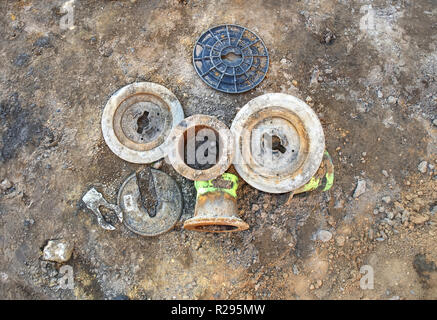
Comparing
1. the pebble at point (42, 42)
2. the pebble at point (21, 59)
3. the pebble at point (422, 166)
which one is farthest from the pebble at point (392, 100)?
the pebble at point (21, 59)

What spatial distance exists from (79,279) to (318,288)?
398cm

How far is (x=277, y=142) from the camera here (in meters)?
5.96

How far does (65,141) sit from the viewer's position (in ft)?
20.5

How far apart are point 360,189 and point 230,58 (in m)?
3.33

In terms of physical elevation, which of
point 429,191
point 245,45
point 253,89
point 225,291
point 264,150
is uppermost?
point 245,45

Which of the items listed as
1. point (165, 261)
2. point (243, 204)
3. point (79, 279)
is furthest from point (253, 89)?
point (79, 279)

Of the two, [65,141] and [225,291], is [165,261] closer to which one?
[225,291]

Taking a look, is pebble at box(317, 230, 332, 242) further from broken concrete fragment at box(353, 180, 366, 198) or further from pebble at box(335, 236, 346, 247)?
broken concrete fragment at box(353, 180, 366, 198)

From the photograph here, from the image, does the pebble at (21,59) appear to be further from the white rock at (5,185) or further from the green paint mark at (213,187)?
the green paint mark at (213,187)

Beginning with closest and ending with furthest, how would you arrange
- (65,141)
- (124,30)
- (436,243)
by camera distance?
1. (436,243)
2. (65,141)
3. (124,30)

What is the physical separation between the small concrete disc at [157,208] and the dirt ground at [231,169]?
0.17m

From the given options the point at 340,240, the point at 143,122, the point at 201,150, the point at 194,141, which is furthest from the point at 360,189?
the point at 143,122

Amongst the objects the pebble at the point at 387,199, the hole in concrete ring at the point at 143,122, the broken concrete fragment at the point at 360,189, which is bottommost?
the pebble at the point at 387,199

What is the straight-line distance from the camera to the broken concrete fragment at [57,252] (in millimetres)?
5746
